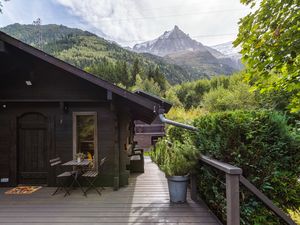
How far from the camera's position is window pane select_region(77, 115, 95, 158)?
598cm

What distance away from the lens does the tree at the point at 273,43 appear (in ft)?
9.84

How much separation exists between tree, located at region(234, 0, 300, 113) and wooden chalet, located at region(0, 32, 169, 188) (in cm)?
295

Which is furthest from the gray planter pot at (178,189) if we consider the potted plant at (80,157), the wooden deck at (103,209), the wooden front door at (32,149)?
the wooden front door at (32,149)

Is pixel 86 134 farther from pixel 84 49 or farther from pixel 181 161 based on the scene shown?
pixel 84 49

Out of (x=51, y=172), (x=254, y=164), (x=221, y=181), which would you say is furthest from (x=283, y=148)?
(x=51, y=172)

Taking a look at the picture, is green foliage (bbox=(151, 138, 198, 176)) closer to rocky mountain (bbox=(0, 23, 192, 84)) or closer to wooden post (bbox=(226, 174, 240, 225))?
wooden post (bbox=(226, 174, 240, 225))

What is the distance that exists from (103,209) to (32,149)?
116 inches

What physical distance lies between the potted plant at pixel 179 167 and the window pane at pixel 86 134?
229 centimetres

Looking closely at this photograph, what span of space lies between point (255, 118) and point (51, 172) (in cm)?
499

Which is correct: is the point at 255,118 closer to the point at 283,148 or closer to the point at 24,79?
the point at 283,148

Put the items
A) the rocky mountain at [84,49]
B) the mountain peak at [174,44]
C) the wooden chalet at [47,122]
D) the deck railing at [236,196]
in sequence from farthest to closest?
the mountain peak at [174,44] < the rocky mountain at [84,49] < the wooden chalet at [47,122] < the deck railing at [236,196]

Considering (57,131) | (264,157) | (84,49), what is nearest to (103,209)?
(57,131)

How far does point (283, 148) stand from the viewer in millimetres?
2975

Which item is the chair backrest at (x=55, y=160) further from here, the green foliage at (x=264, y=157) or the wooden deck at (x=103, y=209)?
the green foliage at (x=264, y=157)
